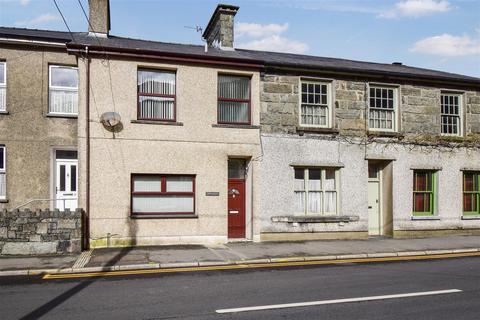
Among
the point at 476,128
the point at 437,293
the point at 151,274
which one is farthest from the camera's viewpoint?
the point at 476,128

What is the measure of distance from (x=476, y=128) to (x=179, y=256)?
13530mm

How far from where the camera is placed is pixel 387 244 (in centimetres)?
1529

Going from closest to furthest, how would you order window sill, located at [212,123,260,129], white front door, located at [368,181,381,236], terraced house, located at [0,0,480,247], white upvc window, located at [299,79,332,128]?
terraced house, located at [0,0,480,247]
window sill, located at [212,123,260,129]
white upvc window, located at [299,79,332,128]
white front door, located at [368,181,381,236]

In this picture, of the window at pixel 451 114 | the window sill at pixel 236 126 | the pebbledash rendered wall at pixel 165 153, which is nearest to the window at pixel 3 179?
the pebbledash rendered wall at pixel 165 153

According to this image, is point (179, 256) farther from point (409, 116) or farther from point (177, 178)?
point (409, 116)

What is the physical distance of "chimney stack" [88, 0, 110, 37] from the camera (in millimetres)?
16250

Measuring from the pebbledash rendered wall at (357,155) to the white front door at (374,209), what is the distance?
720 millimetres

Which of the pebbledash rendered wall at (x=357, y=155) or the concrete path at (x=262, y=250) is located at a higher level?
the pebbledash rendered wall at (x=357, y=155)

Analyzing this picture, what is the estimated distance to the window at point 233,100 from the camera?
52.0 ft

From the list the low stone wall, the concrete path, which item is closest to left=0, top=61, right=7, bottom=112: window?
the low stone wall

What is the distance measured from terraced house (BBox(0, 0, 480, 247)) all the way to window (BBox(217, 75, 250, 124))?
50mm

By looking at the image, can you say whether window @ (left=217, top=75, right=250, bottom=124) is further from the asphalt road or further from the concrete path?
the asphalt road

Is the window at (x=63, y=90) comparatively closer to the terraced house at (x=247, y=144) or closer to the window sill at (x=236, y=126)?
the terraced house at (x=247, y=144)

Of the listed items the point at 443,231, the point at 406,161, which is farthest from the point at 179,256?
the point at 443,231
